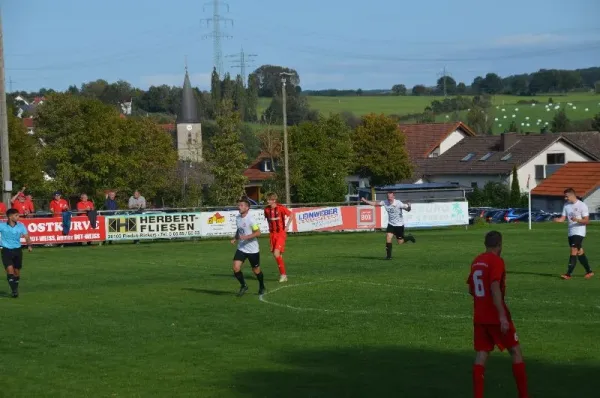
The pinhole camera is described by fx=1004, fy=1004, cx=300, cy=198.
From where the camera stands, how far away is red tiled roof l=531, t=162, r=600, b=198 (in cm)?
7500

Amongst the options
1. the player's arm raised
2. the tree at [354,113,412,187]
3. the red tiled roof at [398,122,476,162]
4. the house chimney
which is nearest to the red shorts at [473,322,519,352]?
the player's arm raised

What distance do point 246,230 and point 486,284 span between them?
10362 mm

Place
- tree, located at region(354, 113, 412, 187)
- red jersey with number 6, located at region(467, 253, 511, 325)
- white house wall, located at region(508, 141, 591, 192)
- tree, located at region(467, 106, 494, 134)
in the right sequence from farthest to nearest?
tree, located at region(467, 106, 494, 134) → white house wall, located at region(508, 141, 591, 192) → tree, located at region(354, 113, 412, 187) → red jersey with number 6, located at region(467, 253, 511, 325)

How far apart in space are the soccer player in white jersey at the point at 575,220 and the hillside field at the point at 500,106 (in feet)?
427

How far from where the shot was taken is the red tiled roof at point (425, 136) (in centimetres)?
10700

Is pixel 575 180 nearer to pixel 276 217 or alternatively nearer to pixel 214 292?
pixel 276 217

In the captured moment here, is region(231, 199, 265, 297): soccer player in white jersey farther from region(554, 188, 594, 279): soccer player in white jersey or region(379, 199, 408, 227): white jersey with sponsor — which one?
region(379, 199, 408, 227): white jersey with sponsor

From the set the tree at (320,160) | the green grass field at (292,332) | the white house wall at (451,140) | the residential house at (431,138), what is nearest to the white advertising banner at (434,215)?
the green grass field at (292,332)

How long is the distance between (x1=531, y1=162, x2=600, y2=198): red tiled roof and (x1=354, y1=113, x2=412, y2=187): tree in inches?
474

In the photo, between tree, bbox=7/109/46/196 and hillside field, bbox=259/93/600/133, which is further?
hillside field, bbox=259/93/600/133

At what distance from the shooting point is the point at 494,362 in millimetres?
12727

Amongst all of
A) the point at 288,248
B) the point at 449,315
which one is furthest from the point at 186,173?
the point at 449,315

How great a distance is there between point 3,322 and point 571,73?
19172cm

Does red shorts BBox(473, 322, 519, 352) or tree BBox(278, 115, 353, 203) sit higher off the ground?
tree BBox(278, 115, 353, 203)
